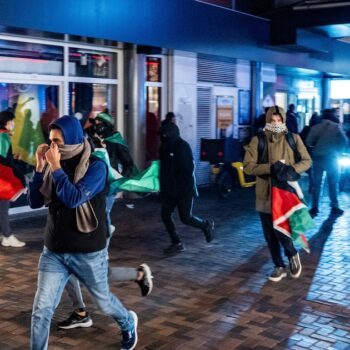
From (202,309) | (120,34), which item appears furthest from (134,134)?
(202,309)

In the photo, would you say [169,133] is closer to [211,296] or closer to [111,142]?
[111,142]

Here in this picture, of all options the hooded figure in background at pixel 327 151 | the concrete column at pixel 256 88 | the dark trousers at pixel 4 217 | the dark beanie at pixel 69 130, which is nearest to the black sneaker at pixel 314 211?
the hooded figure in background at pixel 327 151

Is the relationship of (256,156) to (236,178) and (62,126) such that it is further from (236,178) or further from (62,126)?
(236,178)

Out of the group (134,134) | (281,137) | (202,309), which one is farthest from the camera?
(134,134)

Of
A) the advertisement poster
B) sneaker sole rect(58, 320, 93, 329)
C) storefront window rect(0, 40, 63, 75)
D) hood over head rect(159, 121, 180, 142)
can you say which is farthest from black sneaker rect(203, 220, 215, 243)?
the advertisement poster

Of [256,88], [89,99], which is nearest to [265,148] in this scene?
[89,99]

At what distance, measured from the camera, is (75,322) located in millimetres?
5566

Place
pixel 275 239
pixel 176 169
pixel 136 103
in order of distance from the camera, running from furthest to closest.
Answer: pixel 136 103
pixel 176 169
pixel 275 239

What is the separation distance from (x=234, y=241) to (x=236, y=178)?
4827 millimetres

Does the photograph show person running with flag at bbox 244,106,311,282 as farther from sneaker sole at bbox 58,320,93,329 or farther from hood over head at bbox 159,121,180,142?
sneaker sole at bbox 58,320,93,329

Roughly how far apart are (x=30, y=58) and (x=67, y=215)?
6.79 meters

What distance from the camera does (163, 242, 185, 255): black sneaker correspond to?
8.33 metres

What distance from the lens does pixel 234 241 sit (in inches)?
363

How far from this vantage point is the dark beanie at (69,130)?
14.5ft
